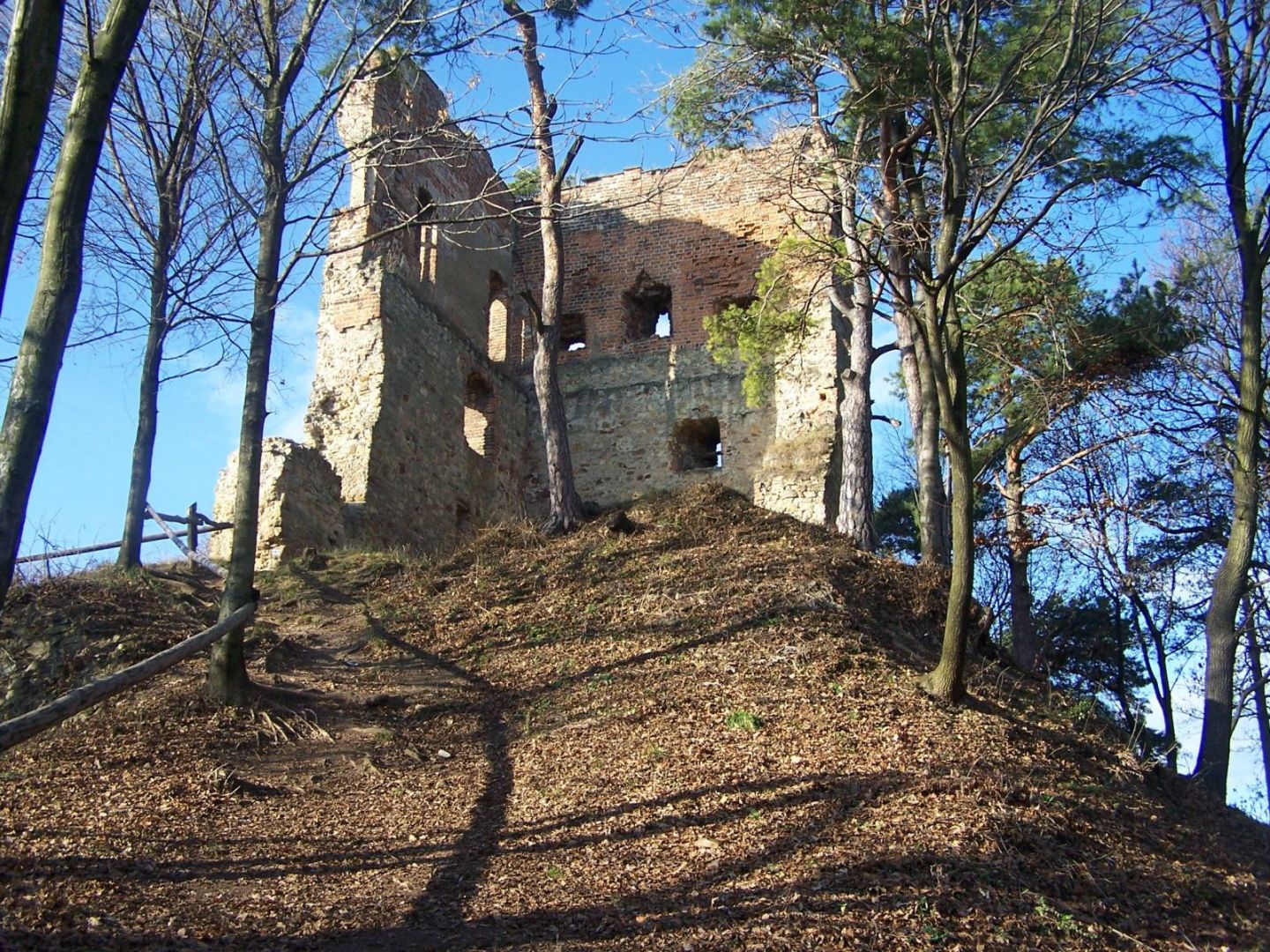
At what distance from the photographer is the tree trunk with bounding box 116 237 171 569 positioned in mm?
11656

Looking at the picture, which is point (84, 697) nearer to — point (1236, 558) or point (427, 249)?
point (1236, 558)

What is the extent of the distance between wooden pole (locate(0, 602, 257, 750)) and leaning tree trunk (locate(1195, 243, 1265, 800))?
8.48 metres

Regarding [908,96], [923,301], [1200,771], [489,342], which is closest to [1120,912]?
[923,301]

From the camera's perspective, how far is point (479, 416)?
1839cm

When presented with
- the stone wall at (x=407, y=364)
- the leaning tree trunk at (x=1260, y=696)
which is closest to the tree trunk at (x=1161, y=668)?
the leaning tree trunk at (x=1260, y=696)

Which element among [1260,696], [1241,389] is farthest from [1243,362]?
[1260,696]

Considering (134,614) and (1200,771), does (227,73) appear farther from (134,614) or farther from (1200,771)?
(1200,771)

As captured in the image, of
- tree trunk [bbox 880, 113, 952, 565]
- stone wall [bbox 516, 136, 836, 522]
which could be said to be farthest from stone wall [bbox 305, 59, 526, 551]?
tree trunk [bbox 880, 113, 952, 565]

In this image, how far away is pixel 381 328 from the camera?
15.0m

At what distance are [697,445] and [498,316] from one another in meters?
4.33

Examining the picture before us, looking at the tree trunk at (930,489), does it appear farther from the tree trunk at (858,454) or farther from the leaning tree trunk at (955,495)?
the leaning tree trunk at (955,495)

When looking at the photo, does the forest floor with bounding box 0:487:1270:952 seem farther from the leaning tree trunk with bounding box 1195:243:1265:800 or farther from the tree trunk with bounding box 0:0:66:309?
the tree trunk with bounding box 0:0:66:309

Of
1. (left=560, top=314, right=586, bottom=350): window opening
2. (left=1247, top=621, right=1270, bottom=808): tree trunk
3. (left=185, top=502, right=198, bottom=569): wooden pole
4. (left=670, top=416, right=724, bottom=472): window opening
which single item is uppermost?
(left=560, top=314, right=586, bottom=350): window opening

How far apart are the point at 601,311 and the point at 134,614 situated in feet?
38.3
